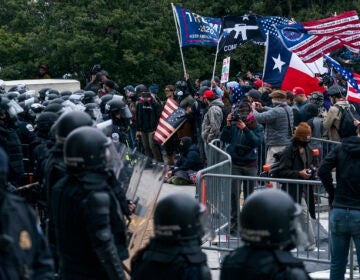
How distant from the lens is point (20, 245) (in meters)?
4.94

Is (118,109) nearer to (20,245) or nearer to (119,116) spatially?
(119,116)

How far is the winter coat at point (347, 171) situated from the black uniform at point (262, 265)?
3.71 metres

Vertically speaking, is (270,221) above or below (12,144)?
above

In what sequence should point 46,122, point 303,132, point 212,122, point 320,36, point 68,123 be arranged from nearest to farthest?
1. point 68,123
2. point 46,122
3. point 303,132
4. point 212,122
5. point 320,36

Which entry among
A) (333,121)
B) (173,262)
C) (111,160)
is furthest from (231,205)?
(173,262)

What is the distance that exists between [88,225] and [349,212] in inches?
130

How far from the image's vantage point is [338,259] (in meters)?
8.62

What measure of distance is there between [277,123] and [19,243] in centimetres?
815

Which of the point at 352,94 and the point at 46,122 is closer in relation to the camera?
the point at 46,122

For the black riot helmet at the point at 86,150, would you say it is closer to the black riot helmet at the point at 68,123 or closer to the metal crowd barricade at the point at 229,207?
the black riot helmet at the point at 68,123

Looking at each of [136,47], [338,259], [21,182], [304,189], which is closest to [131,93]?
[136,47]

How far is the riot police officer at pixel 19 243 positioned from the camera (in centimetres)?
482

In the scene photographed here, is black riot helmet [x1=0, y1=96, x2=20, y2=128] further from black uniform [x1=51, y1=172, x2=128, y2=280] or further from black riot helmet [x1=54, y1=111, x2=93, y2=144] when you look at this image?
black uniform [x1=51, y1=172, x2=128, y2=280]

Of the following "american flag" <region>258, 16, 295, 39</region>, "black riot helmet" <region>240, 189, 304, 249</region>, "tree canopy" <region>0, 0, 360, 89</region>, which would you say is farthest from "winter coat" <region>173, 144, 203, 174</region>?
"black riot helmet" <region>240, 189, 304, 249</region>
